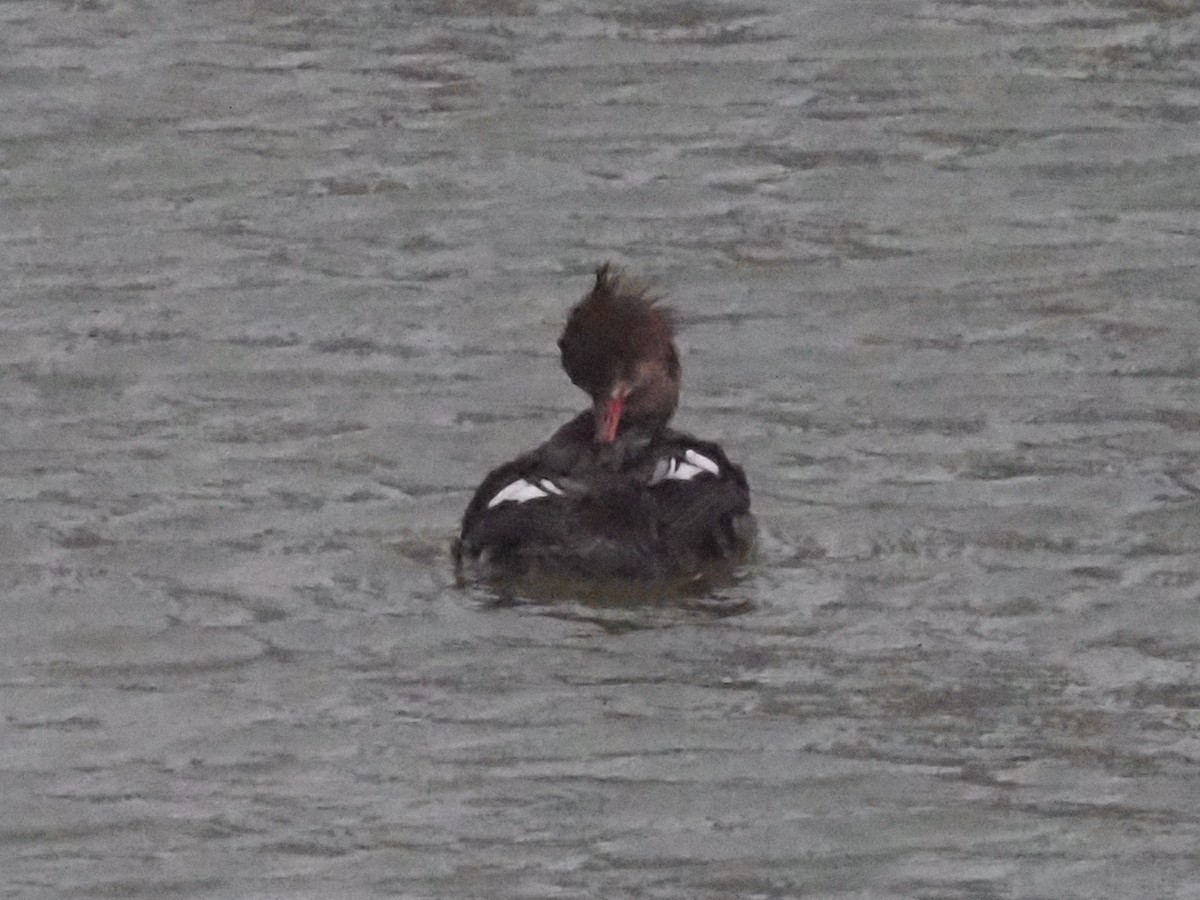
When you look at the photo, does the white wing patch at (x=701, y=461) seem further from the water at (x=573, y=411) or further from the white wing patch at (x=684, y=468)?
the water at (x=573, y=411)

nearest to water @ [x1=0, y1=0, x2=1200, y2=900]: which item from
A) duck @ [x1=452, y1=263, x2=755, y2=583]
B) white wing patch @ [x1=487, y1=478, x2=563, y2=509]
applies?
duck @ [x1=452, y1=263, x2=755, y2=583]

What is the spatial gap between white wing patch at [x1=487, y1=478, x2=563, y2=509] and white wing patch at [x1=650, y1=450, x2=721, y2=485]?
0.34m

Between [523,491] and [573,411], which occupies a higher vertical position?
[523,491]

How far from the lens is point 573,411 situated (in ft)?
48.9

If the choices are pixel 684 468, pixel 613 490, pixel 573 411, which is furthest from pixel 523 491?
pixel 573 411

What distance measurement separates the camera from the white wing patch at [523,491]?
499 inches

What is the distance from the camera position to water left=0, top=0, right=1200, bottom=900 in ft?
34.5

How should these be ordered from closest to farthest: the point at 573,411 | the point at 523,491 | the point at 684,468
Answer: the point at 523,491 < the point at 684,468 < the point at 573,411

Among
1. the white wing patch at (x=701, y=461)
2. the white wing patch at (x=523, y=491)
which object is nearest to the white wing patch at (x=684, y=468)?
the white wing patch at (x=701, y=461)

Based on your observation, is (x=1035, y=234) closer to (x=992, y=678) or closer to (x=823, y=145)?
(x=823, y=145)

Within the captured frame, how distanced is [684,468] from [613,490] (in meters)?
0.28

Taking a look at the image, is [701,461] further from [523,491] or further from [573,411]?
[573,411]

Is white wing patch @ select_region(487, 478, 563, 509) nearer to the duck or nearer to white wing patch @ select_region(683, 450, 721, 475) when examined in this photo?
the duck

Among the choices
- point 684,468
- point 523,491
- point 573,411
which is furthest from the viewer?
point 573,411
